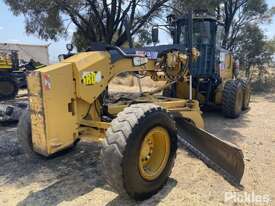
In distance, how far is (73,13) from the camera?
1407cm

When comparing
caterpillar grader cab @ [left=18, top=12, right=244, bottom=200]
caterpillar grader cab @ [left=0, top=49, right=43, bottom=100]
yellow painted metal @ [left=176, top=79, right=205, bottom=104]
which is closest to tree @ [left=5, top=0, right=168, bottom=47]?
caterpillar grader cab @ [left=0, top=49, right=43, bottom=100]

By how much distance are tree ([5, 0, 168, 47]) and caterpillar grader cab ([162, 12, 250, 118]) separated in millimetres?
5259

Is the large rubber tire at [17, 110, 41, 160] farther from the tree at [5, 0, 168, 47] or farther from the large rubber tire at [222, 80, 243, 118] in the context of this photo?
the tree at [5, 0, 168, 47]

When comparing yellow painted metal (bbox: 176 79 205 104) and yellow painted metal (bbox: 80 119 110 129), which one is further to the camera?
yellow painted metal (bbox: 176 79 205 104)

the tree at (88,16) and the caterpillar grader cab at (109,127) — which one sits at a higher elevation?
the tree at (88,16)

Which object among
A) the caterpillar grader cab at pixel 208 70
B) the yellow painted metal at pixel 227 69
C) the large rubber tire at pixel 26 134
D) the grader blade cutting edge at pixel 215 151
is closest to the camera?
the grader blade cutting edge at pixel 215 151

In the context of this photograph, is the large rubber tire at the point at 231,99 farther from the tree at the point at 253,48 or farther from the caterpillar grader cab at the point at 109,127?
the tree at the point at 253,48

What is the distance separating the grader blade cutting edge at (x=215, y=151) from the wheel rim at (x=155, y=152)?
3.30 feet

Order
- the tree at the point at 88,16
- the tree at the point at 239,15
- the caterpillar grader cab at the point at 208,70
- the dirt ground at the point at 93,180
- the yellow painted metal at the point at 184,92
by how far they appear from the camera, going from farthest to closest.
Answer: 1. the tree at the point at 239,15
2. the tree at the point at 88,16
3. the yellow painted metal at the point at 184,92
4. the caterpillar grader cab at the point at 208,70
5. the dirt ground at the point at 93,180

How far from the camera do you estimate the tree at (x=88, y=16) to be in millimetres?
13508

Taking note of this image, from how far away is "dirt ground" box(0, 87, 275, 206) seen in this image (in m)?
4.08

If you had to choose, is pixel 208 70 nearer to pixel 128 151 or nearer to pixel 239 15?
pixel 128 151
